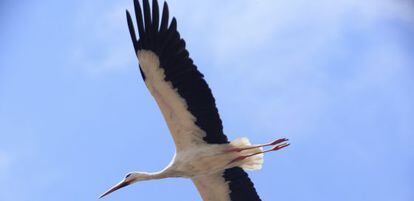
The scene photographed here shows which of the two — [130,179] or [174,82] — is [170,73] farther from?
[130,179]

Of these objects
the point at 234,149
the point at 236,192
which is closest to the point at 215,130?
the point at 234,149

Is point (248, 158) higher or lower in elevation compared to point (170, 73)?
lower

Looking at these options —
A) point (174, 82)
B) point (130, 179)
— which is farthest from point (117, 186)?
point (174, 82)

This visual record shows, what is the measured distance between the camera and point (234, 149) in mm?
15898

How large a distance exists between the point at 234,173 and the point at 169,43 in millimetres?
3104

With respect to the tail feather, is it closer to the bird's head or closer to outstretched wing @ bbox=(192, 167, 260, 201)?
outstretched wing @ bbox=(192, 167, 260, 201)

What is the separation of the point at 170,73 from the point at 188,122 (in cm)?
111

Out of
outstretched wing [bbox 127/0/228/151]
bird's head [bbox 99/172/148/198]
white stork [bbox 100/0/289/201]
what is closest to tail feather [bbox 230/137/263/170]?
white stork [bbox 100/0/289/201]

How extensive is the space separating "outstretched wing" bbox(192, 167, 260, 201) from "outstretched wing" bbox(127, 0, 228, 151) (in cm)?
127

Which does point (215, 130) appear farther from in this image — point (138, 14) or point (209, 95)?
point (138, 14)

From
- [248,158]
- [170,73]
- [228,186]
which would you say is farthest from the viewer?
[228,186]

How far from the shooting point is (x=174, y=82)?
15398 mm

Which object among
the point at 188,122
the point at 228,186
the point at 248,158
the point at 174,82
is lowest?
A: the point at 228,186

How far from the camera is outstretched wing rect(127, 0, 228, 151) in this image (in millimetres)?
15117
